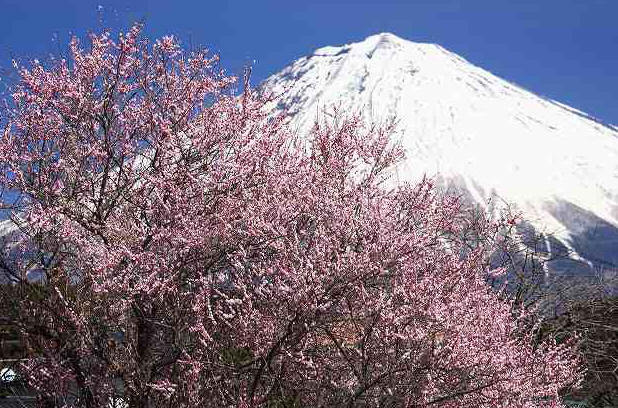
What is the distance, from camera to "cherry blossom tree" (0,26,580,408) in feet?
21.7

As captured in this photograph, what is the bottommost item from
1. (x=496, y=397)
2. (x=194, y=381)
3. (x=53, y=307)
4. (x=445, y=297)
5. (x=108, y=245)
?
(x=496, y=397)

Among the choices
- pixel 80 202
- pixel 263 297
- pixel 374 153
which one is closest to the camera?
pixel 263 297

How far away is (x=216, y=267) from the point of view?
798cm

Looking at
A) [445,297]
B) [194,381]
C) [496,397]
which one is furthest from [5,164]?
[496,397]

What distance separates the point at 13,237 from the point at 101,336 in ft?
8.02

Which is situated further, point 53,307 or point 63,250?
point 63,250

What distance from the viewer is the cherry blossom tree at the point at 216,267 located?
21.7ft

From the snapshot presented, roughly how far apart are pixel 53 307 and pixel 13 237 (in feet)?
7.07

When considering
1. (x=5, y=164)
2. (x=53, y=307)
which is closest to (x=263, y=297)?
(x=53, y=307)

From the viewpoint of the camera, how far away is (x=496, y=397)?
7.02 m

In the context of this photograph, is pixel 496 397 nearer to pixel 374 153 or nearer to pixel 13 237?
pixel 374 153

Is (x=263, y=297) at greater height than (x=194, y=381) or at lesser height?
greater

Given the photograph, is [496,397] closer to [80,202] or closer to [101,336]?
[101,336]

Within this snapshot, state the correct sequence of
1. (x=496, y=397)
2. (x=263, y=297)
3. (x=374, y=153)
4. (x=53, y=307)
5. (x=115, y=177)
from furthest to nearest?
(x=374, y=153)
(x=115, y=177)
(x=53, y=307)
(x=496, y=397)
(x=263, y=297)
